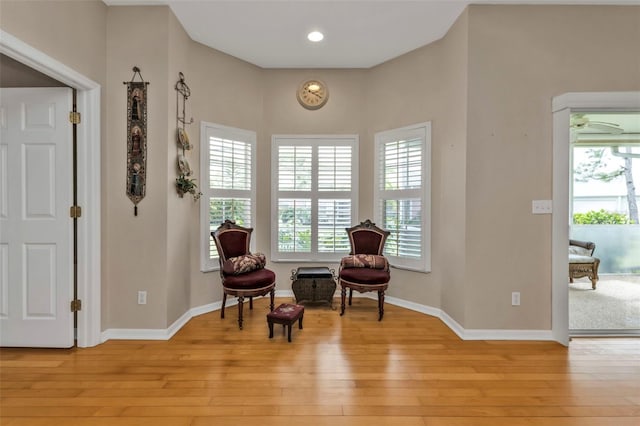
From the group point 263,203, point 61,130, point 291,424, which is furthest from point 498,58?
point 61,130

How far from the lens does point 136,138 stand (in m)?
2.92

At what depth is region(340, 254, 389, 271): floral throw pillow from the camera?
3.64 metres

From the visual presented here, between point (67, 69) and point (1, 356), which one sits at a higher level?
point (67, 69)

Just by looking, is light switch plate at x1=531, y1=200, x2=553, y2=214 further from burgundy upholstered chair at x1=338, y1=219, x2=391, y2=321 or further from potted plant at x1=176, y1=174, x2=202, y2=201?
potted plant at x1=176, y1=174, x2=202, y2=201

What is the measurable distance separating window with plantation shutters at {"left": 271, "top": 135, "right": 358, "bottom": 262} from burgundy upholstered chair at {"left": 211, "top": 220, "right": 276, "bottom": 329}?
674 mm

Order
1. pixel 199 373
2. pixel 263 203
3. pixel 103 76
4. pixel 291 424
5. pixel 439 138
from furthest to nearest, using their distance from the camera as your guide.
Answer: pixel 263 203 < pixel 439 138 < pixel 103 76 < pixel 199 373 < pixel 291 424

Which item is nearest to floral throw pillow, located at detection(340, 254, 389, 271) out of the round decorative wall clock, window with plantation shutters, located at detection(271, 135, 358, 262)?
window with plantation shutters, located at detection(271, 135, 358, 262)

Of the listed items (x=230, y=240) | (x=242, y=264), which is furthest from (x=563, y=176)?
(x=230, y=240)

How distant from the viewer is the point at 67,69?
244 cm

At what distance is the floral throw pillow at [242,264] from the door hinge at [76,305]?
1.24m

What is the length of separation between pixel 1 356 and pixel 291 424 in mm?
2577

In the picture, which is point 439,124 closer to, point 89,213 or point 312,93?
point 312,93

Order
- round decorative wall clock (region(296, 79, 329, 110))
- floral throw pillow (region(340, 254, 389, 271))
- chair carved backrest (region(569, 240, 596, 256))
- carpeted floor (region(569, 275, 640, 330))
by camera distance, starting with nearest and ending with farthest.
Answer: carpeted floor (region(569, 275, 640, 330)) → floral throw pillow (region(340, 254, 389, 271)) → round decorative wall clock (region(296, 79, 329, 110)) → chair carved backrest (region(569, 240, 596, 256))

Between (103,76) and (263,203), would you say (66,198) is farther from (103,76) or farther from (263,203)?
(263,203)
